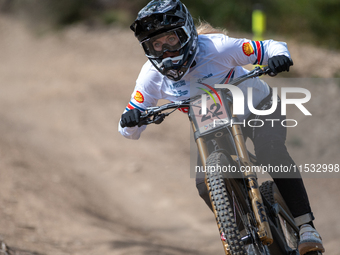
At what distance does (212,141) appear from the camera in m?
3.50

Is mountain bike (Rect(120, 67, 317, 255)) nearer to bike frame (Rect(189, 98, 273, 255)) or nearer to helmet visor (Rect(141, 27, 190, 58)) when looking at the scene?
bike frame (Rect(189, 98, 273, 255))

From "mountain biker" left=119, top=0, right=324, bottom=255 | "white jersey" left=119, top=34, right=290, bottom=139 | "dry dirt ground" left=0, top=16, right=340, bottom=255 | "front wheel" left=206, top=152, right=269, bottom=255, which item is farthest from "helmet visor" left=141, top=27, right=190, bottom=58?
"dry dirt ground" left=0, top=16, right=340, bottom=255

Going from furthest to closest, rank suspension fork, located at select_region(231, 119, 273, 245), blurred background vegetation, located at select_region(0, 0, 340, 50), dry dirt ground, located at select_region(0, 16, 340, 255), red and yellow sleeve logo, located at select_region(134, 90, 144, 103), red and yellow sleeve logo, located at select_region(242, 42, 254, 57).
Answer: blurred background vegetation, located at select_region(0, 0, 340, 50), dry dirt ground, located at select_region(0, 16, 340, 255), red and yellow sleeve logo, located at select_region(134, 90, 144, 103), red and yellow sleeve logo, located at select_region(242, 42, 254, 57), suspension fork, located at select_region(231, 119, 273, 245)

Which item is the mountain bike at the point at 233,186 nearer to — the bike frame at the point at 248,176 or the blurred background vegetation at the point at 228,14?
the bike frame at the point at 248,176

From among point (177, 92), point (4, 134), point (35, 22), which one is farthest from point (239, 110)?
point (35, 22)

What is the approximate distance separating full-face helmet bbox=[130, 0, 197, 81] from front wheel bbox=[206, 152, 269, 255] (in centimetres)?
87

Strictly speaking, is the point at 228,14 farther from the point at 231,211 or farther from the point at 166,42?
the point at 231,211

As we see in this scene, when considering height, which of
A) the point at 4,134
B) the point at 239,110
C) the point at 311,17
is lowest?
the point at 239,110

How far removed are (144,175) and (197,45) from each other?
474 cm

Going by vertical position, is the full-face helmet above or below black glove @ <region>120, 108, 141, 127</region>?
above

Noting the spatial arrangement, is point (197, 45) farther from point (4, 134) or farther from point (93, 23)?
point (93, 23)

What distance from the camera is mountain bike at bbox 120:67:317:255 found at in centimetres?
298

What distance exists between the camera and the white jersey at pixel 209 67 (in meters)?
3.71

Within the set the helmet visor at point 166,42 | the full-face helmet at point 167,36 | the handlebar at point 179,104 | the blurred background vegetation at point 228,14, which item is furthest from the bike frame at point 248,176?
the blurred background vegetation at point 228,14
